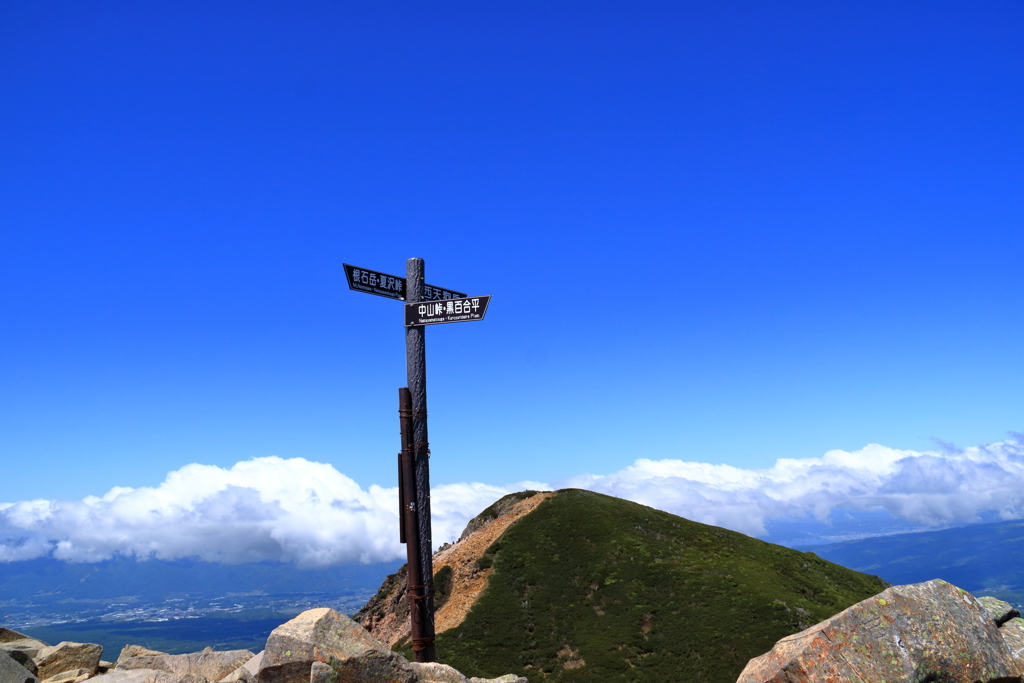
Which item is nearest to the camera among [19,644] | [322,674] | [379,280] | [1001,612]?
[322,674]

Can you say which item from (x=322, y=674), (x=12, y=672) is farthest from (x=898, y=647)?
(x=12, y=672)

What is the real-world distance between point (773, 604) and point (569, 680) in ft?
49.6

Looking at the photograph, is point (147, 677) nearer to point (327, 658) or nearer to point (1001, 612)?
point (327, 658)

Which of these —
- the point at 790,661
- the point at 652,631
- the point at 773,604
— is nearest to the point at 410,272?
the point at 790,661

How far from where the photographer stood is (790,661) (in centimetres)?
1175

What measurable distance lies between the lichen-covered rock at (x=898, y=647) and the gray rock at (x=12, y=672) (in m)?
15.6

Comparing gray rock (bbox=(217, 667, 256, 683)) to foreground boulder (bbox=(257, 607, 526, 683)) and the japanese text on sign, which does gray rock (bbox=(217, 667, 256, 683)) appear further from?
the japanese text on sign

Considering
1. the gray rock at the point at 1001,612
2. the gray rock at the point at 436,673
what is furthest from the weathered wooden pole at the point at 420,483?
the gray rock at the point at 1001,612

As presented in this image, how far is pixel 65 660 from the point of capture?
18.8 meters

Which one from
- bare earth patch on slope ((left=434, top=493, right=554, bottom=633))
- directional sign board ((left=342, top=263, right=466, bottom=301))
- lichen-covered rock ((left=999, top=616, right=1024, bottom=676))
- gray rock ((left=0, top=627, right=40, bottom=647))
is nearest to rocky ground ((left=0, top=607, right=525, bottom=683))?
directional sign board ((left=342, top=263, right=466, bottom=301))

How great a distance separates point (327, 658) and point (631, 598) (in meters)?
38.6

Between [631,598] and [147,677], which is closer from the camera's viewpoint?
[147,677]

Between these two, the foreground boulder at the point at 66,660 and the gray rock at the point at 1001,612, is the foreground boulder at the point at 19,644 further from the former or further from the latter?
the gray rock at the point at 1001,612

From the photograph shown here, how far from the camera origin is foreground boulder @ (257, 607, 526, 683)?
12560mm
